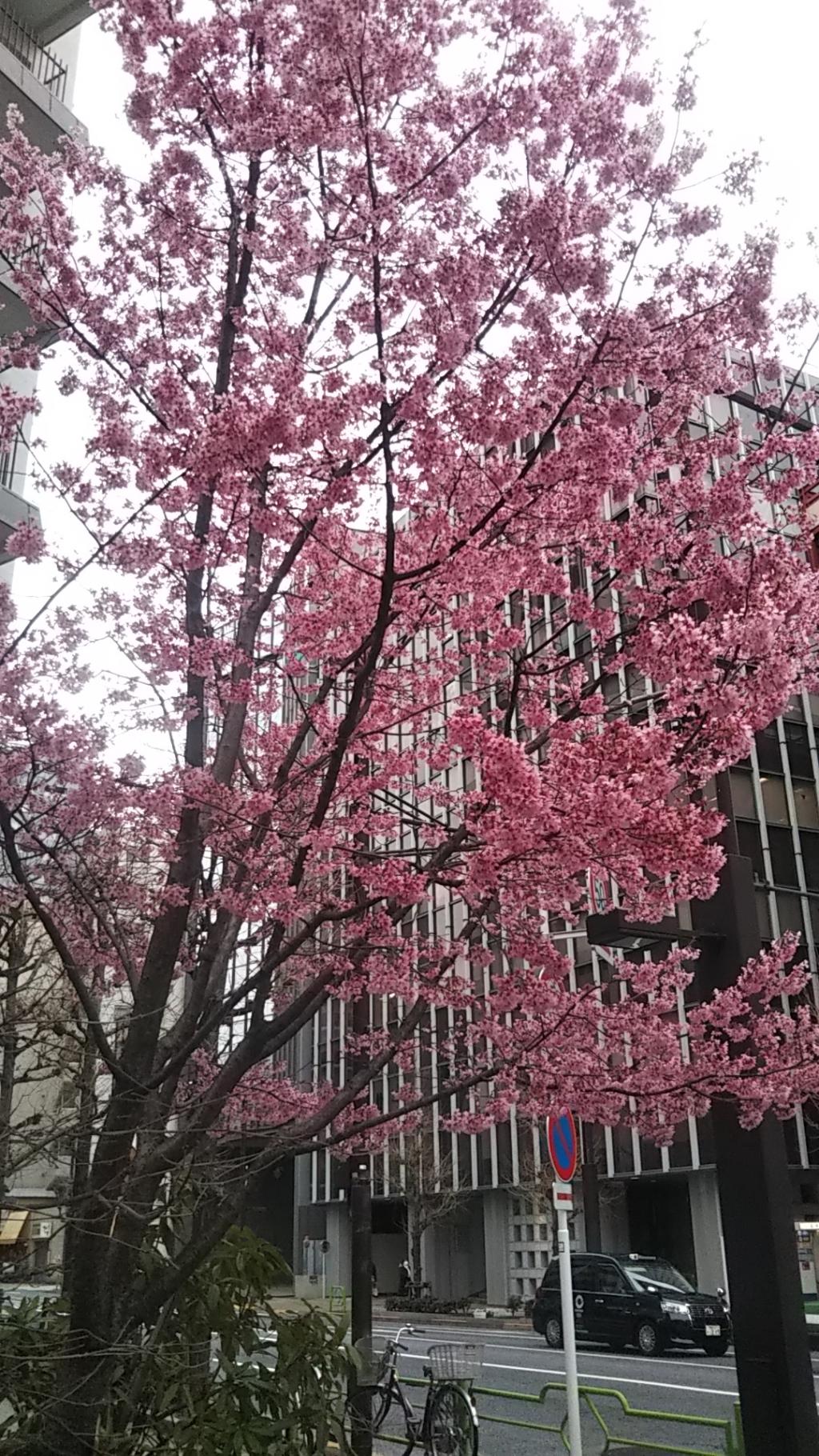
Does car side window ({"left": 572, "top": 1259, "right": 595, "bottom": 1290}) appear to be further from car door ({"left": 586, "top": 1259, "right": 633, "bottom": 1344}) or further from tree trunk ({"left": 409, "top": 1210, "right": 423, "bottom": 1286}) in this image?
tree trunk ({"left": 409, "top": 1210, "right": 423, "bottom": 1286})

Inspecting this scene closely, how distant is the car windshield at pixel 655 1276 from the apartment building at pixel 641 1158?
502 cm

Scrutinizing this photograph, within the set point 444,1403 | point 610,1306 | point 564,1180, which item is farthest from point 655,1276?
point 564,1180

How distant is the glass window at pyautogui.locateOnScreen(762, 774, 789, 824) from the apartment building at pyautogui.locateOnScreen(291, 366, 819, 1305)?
0.03 meters

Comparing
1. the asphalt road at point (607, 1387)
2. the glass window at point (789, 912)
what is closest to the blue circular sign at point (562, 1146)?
the asphalt road at point (607, 1387)

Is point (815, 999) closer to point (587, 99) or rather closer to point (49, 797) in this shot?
point (49, 797)

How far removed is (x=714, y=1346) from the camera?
18.0m

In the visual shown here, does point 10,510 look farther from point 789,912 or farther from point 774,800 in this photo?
point 774,800

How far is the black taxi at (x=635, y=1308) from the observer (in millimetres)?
17922

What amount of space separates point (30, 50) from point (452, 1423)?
1568cm

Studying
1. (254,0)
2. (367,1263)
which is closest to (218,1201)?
(367,1263)

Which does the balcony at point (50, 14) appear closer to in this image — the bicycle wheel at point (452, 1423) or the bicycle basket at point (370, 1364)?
the bicycle basket at point (370, 1364)

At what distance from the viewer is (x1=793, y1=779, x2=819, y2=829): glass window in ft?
98.5

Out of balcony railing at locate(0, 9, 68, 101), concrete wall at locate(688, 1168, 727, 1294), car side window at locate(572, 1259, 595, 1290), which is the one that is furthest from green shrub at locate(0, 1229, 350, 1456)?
concrete wall at locate(688, 1168, 727, 1294)

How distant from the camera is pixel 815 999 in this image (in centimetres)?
2627
